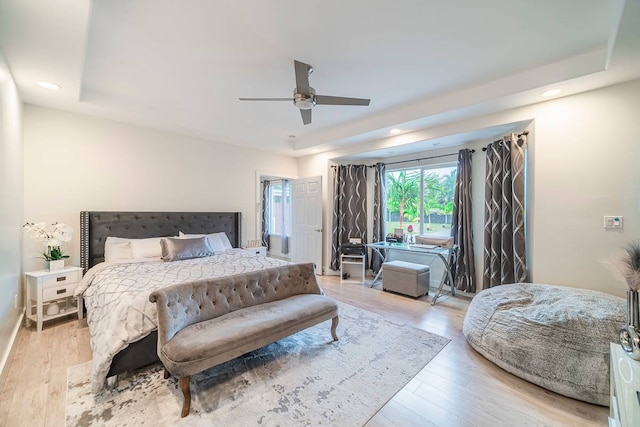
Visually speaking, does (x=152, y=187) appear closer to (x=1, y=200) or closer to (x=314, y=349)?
(x=1, y=200)

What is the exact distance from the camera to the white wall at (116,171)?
3111 mm

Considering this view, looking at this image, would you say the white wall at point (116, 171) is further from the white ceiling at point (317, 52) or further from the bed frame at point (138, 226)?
the white ceiling at point (317, 52)

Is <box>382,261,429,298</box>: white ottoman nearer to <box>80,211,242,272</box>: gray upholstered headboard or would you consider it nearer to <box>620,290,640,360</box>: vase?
<box>620,290,640,360</box>: vase

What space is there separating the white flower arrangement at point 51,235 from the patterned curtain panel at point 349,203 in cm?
399

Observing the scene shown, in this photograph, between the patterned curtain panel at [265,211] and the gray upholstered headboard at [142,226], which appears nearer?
the gray upholstered headboard at [142,226]

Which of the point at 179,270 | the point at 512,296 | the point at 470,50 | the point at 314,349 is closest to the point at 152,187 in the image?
the point at 179,270

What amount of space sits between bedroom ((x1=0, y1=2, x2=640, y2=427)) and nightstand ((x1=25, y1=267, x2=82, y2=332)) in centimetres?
14

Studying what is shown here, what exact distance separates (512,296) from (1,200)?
456cm

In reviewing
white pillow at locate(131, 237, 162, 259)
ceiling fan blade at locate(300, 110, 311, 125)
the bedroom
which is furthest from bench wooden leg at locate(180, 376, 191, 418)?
ceiling fan blade at locate(300, 110, 311, 125)

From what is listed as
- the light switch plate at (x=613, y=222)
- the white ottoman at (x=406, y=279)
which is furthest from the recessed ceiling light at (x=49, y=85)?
the light switch plate at (x=613, y=222)

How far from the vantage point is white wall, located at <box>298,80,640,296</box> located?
252cm

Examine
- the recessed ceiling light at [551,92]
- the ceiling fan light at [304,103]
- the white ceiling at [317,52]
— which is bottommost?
the ceiling fan light at [304,103]

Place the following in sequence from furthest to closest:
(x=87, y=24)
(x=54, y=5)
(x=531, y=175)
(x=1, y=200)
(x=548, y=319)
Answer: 1. (x=531, y=175)
2. (x=548, y=319)
3. (x=1, y=200)
4. (x=87, y=24)
5. (x=54, y=5)

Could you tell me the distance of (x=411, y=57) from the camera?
241 centimetres
